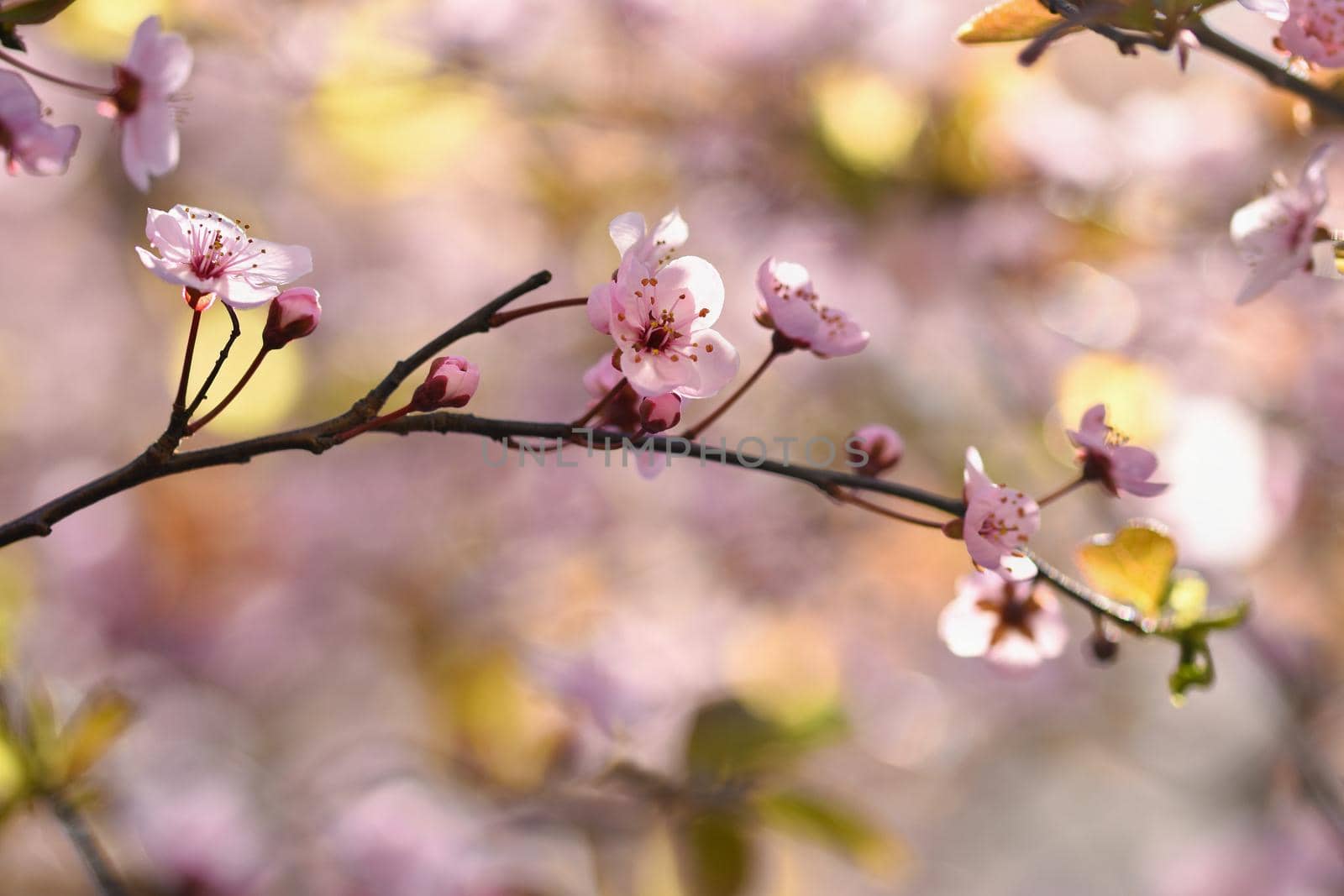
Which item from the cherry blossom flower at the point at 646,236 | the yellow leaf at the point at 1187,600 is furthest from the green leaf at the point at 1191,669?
the cherry blossom flower at the point at 646,236

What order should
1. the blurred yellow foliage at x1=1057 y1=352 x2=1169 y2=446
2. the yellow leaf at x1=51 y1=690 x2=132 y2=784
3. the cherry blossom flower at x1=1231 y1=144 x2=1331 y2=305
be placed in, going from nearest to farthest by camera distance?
the cherry blossom flower at x1=1231 y1=144 x2=1331 y2=305
the yellow leaf at x1=51 y1=690 x2=132 y2=784
the blurred yellow foliage at x1=1057 y1=352 x2=1169 y2=446

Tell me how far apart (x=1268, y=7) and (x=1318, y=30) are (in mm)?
63

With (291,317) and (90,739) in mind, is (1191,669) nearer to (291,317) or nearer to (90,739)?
(291,317)

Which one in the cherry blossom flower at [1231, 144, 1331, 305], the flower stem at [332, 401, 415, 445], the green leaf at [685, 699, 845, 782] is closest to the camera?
the flower stem at [332, 401, 415, 445]

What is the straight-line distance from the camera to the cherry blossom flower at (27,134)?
47 centimetres

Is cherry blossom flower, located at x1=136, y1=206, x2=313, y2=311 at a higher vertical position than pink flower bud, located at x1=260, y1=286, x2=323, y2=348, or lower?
higher

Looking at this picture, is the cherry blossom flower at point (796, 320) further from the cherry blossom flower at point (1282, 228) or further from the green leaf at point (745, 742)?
the green leaf at point (745, 742)

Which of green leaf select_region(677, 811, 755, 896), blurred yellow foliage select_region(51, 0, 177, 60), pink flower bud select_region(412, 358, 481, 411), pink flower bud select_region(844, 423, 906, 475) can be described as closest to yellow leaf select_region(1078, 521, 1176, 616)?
pink flower bud select_region(844, 423, 906, 475)

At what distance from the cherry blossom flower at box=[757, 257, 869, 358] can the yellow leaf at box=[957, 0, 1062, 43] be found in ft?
0.50

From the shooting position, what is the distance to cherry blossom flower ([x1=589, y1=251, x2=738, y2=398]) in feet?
1.53

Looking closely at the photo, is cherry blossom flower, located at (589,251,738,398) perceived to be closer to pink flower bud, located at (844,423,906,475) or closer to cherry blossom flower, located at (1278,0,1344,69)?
pink flower bud, located at (844,423,906,475)

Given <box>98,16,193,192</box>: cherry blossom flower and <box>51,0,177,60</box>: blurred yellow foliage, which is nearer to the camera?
<box>98,16,193,192</box>: cherry blossom flower

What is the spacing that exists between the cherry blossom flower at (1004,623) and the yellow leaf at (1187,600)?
0.06m

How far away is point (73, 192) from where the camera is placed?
2.16m
